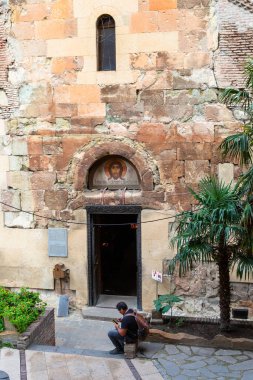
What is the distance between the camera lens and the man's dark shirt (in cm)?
957

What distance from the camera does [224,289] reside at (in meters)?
10.6

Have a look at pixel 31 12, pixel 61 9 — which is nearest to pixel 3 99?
pixel 31 12

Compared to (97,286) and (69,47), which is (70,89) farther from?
(97,286)

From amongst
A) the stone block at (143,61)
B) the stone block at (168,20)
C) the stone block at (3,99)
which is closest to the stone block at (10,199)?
the stone block at (3,99)

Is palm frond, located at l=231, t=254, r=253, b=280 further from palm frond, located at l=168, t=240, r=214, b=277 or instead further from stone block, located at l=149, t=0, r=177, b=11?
stone block, located at l=149, t=0, r=177, b=11

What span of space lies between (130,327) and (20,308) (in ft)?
7.53

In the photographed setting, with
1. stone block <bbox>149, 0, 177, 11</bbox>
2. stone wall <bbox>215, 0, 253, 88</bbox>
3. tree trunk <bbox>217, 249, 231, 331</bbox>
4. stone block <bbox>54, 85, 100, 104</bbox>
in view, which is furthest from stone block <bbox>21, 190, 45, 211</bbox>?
stone wall <bbox>215, 0, 253, 88</bbox>

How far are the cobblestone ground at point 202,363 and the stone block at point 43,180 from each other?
5.48 meters

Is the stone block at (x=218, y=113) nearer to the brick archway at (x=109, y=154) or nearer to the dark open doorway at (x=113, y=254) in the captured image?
the brick archway at (x=109, y=154)

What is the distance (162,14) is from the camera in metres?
12.6

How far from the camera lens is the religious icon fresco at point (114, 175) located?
13.6 m

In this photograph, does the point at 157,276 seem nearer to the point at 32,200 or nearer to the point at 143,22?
the point at 32,200

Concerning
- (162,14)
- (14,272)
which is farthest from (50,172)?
(162,14)

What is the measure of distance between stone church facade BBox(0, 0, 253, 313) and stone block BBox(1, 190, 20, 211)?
0.03 metres
